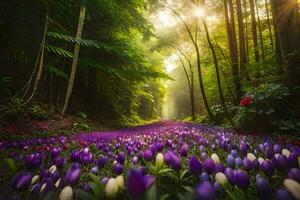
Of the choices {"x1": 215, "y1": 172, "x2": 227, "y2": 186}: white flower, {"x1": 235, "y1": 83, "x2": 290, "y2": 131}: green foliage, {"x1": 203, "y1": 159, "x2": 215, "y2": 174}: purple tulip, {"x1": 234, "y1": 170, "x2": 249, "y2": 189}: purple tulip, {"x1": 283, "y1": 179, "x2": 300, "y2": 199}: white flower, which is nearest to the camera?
{"x1": 283, "y1": 179, "x2": 300, "y2": 199}: white flower

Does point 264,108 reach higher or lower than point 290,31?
lower

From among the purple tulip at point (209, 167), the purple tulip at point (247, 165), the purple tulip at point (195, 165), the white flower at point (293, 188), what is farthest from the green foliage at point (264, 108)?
the white flower at point (293, 188)

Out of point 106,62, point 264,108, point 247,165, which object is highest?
point 106,62

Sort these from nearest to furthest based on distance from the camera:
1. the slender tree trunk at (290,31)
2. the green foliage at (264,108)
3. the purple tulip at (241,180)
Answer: the purple tulip at (241,180)
the green foliage at (264,108)
the slender tree trunk at (290,31)

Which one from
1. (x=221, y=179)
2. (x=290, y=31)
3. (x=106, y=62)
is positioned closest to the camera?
(x=221, y=179)

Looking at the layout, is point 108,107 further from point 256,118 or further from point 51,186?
point 51,186

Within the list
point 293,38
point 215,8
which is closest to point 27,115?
point 293,38

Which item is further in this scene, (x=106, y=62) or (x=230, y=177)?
(x=106, y=62)

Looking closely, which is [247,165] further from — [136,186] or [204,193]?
[136,186]

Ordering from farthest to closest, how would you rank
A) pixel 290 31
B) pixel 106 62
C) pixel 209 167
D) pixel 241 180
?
pixel 106 62
pixel 290 31
pixel 209 167
pixel 241 180

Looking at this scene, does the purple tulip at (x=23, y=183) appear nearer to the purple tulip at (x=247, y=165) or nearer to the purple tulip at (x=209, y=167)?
the purple tulip at (x=209, y=167)

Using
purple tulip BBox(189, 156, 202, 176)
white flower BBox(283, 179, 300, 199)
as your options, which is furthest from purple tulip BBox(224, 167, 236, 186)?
white flower BBox(283, 179, 300, 199)

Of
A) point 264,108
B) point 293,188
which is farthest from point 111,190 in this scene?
point 264,108

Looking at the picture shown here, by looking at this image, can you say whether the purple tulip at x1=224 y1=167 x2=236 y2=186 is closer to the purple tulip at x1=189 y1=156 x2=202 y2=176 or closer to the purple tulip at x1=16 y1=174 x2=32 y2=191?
the purple tulip at x1=189 y1=156 x2=202 y2=176
